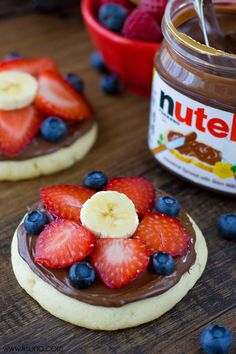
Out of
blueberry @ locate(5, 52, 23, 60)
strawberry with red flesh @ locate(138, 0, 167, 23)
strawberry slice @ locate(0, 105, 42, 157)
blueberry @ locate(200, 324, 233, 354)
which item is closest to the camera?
blueberry @ locate(200, 324, 233, 354)

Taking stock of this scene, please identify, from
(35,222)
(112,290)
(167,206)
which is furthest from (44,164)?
(112,290)

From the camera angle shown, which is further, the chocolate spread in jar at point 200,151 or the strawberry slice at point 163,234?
the chocolate spread in jar at point 200,151

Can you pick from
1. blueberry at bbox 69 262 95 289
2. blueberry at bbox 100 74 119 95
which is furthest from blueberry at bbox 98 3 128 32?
blueberry at bbox 69 262 95 289

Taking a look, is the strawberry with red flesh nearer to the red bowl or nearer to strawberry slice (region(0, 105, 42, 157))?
the red bowl

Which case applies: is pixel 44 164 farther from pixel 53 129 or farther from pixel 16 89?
pixel 16 89

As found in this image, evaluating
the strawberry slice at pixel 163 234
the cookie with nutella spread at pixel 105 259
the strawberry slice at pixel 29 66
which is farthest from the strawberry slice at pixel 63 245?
the strawberry slice at pixel 29 66

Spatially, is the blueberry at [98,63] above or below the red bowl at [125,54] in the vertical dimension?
below

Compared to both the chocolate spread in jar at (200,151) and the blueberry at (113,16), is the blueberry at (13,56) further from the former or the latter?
the chocolate spread in jar at (200,151)
